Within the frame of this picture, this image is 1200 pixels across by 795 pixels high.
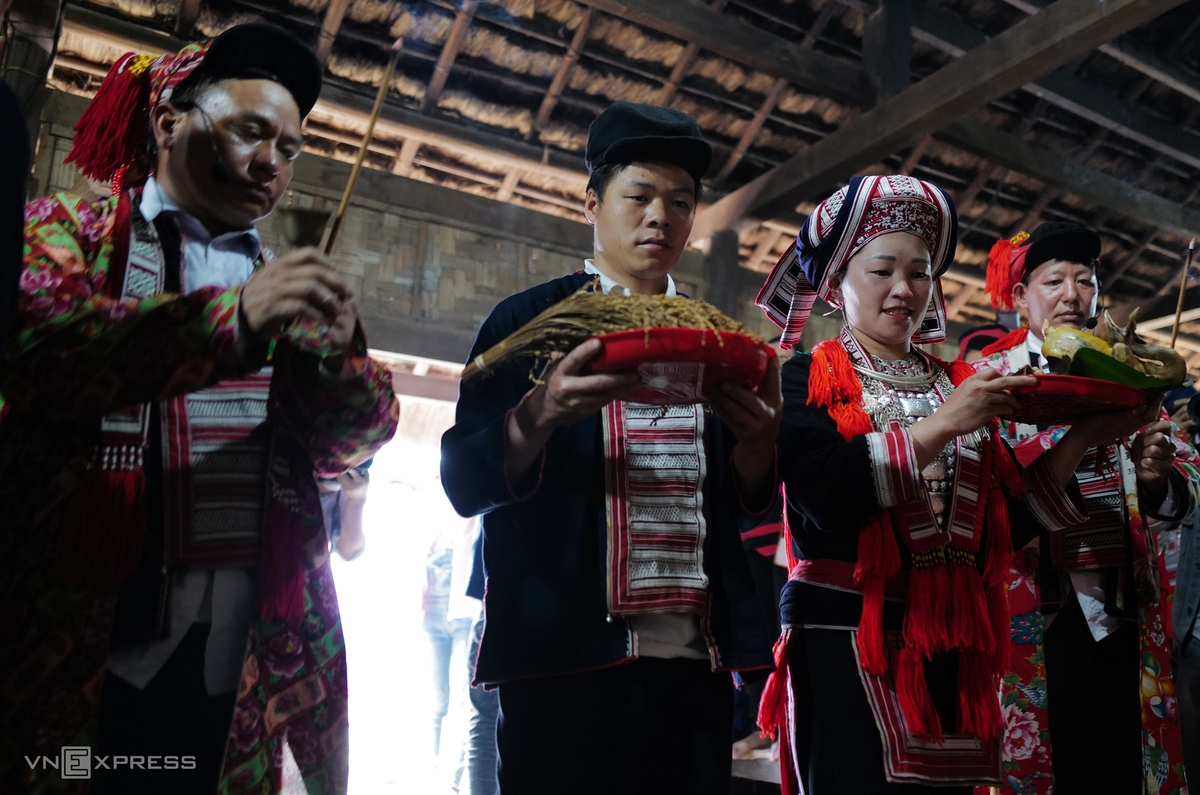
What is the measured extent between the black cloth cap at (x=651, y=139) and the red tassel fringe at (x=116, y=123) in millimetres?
883

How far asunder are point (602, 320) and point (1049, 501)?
1.25 metres

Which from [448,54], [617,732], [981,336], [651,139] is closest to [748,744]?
[981,336]

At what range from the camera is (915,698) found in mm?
1885

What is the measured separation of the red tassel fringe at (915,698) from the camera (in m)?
1.86

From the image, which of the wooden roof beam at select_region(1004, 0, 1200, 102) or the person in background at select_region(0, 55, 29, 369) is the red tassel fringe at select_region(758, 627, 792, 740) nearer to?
the person in background at select_region(0, 55, 29, 369)

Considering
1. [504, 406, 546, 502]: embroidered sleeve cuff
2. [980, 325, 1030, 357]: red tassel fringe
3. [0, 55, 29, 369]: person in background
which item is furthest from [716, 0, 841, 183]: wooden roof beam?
[0, 55, 29, 369]: person in background

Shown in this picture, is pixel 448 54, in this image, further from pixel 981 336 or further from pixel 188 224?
pixel 188 224

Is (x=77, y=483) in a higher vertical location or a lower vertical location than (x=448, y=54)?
lower

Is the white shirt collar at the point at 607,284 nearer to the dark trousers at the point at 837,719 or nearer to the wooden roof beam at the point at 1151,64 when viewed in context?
the dark trousers at the point at 837,719

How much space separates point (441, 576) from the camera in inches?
226

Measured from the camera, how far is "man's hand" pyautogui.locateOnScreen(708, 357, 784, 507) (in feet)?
5.45

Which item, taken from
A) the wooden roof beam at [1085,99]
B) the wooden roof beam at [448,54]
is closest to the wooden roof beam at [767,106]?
the wooden roof beam at [1085,99]

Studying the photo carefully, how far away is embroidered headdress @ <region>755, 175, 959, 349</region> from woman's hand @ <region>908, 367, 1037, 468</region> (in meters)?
0.45

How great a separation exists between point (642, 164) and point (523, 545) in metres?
0.84
